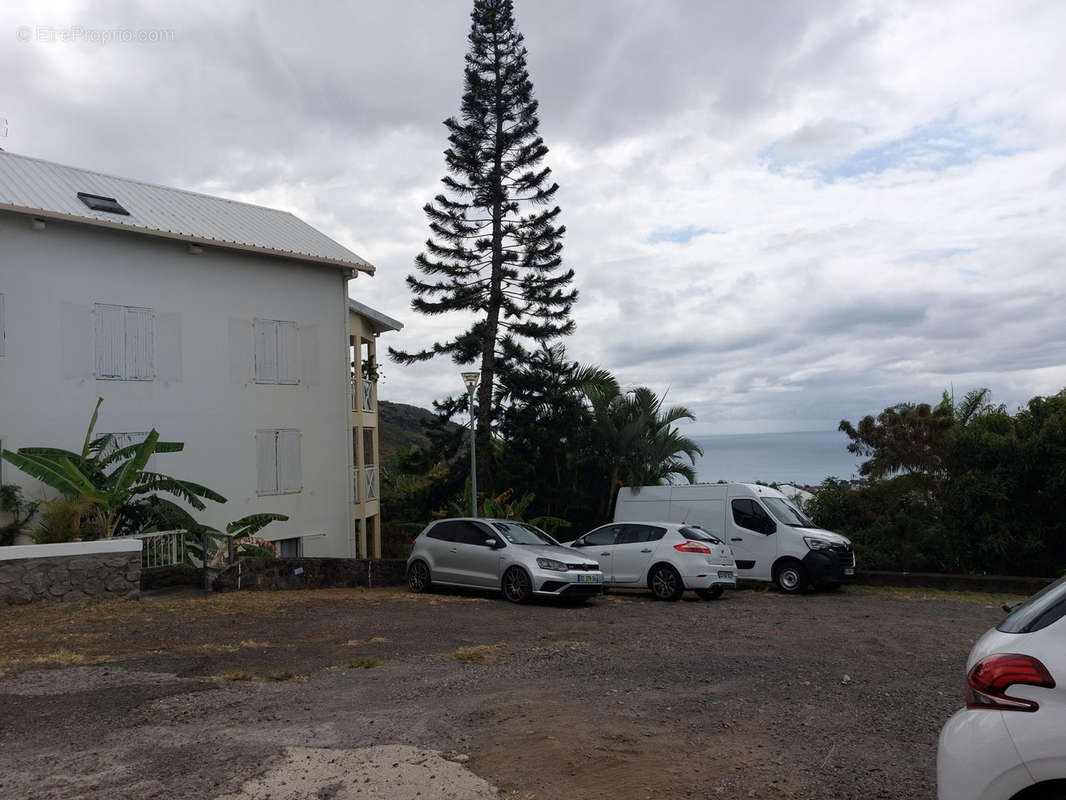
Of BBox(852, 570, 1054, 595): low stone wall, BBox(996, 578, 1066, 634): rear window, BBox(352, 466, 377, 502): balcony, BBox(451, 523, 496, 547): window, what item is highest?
BBox(352, 466, 377, 502): balcony

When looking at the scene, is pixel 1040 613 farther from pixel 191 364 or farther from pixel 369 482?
pixel 369 482

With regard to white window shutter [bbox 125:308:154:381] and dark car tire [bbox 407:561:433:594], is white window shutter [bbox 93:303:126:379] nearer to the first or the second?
white window shutter [bbox 125:308:154:381]

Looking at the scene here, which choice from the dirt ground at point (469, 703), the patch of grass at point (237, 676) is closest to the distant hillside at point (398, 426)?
the dirt ground at point (469, 703)

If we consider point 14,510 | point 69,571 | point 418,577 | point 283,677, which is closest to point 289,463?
point 14,510

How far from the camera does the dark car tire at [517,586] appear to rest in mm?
15062

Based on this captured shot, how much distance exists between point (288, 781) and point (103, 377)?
1542 centimetres

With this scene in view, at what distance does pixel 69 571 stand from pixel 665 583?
9870 mm

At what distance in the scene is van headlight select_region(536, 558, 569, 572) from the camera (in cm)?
1500

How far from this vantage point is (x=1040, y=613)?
387 cm

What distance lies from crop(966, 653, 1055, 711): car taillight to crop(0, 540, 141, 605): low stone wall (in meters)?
13.5

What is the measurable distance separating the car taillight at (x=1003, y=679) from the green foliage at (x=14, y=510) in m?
17.1

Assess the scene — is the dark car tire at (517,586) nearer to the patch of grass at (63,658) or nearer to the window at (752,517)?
the window at (752,517)

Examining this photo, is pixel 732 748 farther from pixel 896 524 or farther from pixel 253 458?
pixel 896 524

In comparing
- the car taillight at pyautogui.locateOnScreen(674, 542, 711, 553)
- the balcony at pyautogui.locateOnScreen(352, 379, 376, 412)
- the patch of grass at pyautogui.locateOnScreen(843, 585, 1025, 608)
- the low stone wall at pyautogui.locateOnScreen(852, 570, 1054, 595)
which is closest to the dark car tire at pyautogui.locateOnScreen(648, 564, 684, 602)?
the car taillight at pyautogui.locateOnScreen(674, 542, 711, 553)
